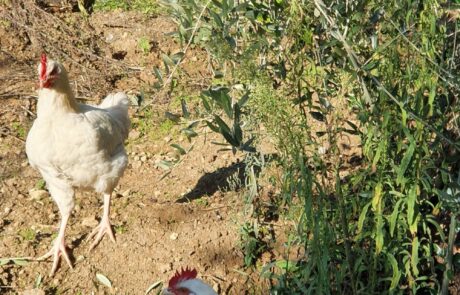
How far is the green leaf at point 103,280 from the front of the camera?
5016mm

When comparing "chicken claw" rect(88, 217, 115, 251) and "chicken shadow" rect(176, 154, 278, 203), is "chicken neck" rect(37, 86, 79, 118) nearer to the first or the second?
"chicken claw" rect(88, 217, 115, 251)

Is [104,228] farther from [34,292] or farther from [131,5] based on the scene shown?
[131,5]

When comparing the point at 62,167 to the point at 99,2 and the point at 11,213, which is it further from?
the point at 99,2

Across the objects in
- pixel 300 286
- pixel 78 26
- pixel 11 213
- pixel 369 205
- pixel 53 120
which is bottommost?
pixel 11 213

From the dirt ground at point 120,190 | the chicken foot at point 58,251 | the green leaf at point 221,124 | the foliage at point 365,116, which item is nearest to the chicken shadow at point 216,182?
the dirt ground at point 120,190

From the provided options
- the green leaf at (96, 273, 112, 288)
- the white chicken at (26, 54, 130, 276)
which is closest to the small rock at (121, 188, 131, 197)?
the white chicken at (26, 54, 130, 276)

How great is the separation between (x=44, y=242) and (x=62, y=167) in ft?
2.16

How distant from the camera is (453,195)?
11.5 ft

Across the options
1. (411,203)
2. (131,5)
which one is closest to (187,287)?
(411,203)

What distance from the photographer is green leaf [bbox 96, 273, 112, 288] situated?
16.5 feet

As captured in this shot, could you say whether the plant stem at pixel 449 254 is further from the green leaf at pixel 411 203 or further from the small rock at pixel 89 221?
the small rock at pixel 89 221

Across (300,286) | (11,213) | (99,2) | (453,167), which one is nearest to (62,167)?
(11,213)

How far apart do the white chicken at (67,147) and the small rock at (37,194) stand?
0.52 metres

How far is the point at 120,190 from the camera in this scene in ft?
20.0
